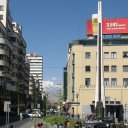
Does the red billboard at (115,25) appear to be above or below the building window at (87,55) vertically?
above

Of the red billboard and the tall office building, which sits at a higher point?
the red billboard

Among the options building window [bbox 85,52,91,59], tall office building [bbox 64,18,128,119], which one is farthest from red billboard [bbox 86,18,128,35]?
building window [bbox 85,52,91,59]

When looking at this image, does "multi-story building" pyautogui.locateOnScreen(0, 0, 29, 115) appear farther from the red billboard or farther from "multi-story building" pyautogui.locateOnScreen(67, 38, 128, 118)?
the red billboard

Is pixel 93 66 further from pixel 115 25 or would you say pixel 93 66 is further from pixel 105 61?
pixel 115 25

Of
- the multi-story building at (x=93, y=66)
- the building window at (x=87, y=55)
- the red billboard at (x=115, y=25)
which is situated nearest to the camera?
the multi-story building at (x=93, y=66)

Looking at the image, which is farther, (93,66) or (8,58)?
(93,66)

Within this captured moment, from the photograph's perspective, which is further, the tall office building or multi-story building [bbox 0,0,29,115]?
the tall office building

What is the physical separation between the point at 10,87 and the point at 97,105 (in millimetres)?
27783

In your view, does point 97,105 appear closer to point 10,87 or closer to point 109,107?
point 109,107

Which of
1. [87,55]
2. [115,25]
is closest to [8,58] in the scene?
[87,55]

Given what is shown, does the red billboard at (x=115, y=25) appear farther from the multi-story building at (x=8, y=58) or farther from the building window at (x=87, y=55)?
the multi-story building at (x=8, y=58)

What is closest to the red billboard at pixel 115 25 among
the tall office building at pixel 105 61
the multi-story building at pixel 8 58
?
the tall office building at pixel 105 61

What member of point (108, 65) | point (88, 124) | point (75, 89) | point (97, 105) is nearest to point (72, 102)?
point (75, 89)

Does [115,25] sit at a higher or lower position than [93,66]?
higher
